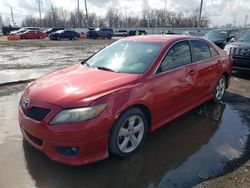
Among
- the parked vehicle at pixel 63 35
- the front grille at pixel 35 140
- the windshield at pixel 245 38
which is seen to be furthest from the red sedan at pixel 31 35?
the front grille at pixel 35 140

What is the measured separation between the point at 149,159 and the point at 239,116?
2644mm

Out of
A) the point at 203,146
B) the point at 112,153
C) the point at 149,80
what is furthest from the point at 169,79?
the point at 112,153

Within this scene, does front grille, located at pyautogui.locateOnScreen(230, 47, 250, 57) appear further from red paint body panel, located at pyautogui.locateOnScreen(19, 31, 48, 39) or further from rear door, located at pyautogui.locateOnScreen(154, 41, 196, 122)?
red paint body panel, located at pyautogui.locateOnScreen(19, 31, 48, 39)

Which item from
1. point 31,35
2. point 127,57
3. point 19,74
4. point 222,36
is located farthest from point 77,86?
point 31,35

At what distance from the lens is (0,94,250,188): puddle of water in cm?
317

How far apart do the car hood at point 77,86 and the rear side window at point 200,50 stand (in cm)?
183

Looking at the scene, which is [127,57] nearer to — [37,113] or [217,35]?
[37,113]

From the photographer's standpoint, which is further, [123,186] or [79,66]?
[79,66]

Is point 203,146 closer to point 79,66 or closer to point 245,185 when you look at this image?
point 245,185

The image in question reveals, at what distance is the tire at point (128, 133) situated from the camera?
3.34 m

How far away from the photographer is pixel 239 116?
5.34 meters

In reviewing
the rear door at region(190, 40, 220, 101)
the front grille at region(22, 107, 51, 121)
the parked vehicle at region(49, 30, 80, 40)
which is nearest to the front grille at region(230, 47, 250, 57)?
the rear door at region(190, 40, 220, 101)

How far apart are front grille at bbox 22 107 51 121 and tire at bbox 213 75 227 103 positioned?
3.99 metres

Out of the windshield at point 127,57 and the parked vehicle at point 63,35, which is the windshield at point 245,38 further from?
the parked vehicle at point 63,35
